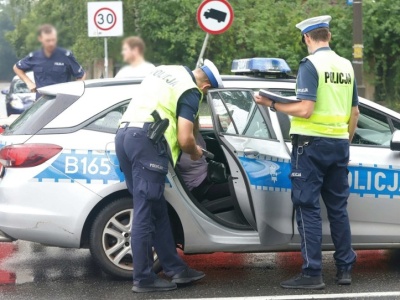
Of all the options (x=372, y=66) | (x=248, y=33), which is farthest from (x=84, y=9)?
(x=372, y=66)

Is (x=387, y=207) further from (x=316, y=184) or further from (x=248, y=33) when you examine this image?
(x=248, y=33)

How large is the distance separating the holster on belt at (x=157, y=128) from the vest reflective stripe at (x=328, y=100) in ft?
2.88

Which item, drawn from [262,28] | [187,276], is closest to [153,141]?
[187,276]

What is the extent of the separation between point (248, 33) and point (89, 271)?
1462 cm

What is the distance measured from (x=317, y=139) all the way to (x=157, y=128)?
3.45 feet

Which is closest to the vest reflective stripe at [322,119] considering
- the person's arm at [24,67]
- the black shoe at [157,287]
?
the black shoe at [157,287]

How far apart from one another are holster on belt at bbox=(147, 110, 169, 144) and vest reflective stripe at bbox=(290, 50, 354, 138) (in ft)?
2.88

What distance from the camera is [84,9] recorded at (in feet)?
58.9

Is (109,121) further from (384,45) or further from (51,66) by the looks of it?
(384,45)

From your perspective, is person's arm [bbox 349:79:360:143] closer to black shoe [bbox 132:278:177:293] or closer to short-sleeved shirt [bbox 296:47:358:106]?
short-sleeved shirt [bbox 296:47:358:106]

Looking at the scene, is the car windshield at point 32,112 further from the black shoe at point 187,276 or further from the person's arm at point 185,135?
the black shoe at point 187,276

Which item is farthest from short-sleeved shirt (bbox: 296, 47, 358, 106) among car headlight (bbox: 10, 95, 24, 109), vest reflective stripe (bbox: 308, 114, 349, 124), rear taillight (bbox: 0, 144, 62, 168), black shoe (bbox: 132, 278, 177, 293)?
car headlight (bbox: 10, 95, 24, 109)

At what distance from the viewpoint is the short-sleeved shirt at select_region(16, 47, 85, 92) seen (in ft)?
33.1

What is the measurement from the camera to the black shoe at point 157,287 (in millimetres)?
6184
